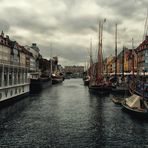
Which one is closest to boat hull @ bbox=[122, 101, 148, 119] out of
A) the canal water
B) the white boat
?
the white boat

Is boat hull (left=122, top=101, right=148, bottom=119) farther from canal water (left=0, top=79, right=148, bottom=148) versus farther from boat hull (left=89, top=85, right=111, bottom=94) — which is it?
boat hull (left=89, top=85, right=111, bottom=94)

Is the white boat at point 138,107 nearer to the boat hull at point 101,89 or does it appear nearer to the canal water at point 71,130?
the canal water at point 71,130

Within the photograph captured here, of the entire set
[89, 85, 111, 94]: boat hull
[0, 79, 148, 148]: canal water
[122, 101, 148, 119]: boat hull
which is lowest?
[0, 79, 148, 148]: canal water

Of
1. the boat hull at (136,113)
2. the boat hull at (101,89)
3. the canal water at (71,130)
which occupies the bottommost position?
the canal water at (71,130)

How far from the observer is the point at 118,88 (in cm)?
9356

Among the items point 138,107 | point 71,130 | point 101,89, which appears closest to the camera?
point 71,130

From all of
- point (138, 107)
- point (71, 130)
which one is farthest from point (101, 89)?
point (71, 130)

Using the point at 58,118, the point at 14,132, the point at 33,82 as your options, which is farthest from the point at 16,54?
the point at 14,132

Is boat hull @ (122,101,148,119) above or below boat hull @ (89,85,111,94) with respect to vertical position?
below

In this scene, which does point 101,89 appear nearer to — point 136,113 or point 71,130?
point 136,113

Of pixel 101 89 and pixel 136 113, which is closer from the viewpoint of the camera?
pixel 136 113

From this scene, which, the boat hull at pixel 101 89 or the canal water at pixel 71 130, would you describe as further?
the boat hull at pixel 101 89

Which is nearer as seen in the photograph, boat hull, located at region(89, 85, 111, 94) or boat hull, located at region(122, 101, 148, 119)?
boat hull, located at region(122, 101, 148, 119)

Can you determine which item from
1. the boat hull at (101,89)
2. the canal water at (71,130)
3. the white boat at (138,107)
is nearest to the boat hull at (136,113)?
the white boat at (138,107)
